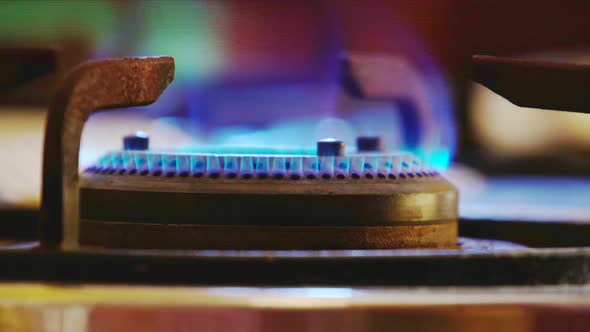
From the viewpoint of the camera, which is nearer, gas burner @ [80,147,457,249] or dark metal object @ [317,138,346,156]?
gas burner @ [80,147,457,249]

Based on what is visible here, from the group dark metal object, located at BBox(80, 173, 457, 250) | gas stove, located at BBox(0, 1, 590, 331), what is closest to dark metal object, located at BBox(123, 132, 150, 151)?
gas stove, located at BBox(0, 1, 590, 331)

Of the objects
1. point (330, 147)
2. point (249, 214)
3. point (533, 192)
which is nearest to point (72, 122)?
point (249, 214)

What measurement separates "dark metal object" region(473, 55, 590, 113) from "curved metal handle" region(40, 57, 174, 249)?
1.11ft

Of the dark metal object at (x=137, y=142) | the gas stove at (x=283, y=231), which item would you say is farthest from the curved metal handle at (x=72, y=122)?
the dark metal object at (x=137, y=142)

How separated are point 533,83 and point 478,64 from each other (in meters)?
0.06

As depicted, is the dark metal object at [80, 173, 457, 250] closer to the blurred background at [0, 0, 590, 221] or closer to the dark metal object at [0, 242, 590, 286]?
the dark metal object at [0, 242, 590, 286]

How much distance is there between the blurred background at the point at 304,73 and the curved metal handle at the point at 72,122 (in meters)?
0.53

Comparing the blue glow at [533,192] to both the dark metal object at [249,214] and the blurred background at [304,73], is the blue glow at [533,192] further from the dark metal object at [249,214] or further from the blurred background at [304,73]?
the dark metal object at [249,214]

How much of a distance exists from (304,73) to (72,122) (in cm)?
129

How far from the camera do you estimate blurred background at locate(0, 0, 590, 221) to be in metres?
1.79

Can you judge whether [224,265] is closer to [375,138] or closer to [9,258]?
[9,258]

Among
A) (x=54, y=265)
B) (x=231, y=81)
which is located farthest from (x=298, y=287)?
(x=231, y=81)

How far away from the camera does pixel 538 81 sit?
81 centimetres

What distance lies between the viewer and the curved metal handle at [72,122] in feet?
2.39
